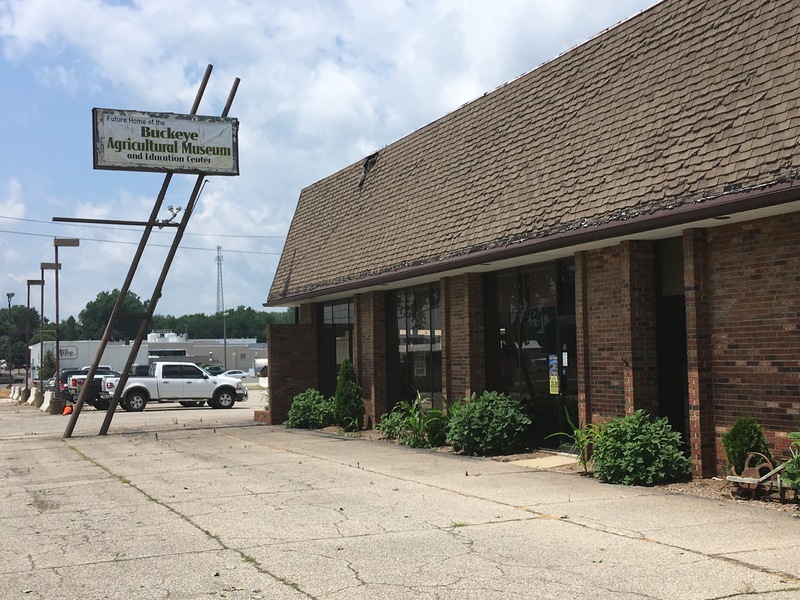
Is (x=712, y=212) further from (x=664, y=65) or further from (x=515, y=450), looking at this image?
(x=515, y=450)

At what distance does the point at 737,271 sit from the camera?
1045cm

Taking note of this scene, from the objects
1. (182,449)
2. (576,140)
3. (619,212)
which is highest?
(576,140)

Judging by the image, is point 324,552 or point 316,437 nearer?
point 324,552

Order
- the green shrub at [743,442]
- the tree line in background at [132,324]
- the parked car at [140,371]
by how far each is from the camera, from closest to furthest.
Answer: the green shrub at [743,442], the parked car at [140,371], the tree line in background at [132,324]

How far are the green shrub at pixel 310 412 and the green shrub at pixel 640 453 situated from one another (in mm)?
10859

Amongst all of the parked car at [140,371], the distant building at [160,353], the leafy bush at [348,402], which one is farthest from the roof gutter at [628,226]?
the distant building at [160,353]

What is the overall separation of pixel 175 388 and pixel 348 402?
17253 millimetres

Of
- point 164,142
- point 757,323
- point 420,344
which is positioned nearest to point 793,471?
point 757,323

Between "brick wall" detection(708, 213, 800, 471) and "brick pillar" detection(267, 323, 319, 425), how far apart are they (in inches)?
557

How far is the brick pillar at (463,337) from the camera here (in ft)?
52.1

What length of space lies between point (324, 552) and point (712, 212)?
560cm

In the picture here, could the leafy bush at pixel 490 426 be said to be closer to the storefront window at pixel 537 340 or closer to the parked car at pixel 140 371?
the storefront window at pixel 537 340

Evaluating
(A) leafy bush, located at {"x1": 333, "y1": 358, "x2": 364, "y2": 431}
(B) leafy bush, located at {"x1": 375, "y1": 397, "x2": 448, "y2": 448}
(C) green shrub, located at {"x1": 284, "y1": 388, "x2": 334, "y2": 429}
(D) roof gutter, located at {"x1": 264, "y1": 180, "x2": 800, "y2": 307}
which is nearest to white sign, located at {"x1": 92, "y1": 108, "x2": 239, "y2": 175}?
(A) leafy bush, located at {"x1": 333, "y1": 358, "x2": 364, "y2": 431}

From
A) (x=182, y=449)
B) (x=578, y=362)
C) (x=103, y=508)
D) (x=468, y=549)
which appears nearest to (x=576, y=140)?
(x=578, y=362)
